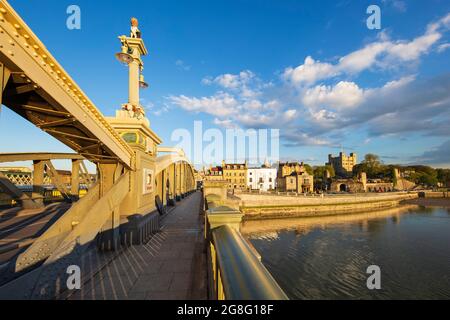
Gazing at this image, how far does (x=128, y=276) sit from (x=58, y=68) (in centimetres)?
533

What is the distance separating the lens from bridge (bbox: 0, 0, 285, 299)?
3.04 metres

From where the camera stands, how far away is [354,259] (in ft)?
62.8

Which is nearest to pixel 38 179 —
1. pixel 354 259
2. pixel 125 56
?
pixel 125 56

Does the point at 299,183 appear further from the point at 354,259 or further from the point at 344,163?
the point at 344,163

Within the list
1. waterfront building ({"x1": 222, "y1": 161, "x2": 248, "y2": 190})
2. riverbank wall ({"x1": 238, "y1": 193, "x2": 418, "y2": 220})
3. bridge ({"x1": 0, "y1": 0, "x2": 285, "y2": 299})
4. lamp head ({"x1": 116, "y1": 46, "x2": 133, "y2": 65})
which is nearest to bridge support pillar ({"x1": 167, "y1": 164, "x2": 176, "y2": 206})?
bridge ({"x1": 0, "y1": 0, "x2": 285, "y2": 299})

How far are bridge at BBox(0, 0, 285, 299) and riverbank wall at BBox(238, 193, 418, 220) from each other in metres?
29.6

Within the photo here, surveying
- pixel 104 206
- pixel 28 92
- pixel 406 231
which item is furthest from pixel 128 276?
pixel 406 231

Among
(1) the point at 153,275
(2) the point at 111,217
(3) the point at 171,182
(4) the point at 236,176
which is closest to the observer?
(1) the point at 153,275

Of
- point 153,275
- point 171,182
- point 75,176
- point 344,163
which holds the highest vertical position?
point 344,163

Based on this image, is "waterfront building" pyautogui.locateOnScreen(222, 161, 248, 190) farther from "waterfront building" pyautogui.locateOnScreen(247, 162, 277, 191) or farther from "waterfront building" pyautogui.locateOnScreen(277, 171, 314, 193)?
"waterfront building" pyautogui.locateOnScreen(277, 171, 314, 193)

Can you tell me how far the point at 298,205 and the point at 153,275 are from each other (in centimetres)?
4489

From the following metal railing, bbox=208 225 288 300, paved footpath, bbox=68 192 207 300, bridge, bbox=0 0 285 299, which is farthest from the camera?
paved footpath, bbox=68 192 207 300
